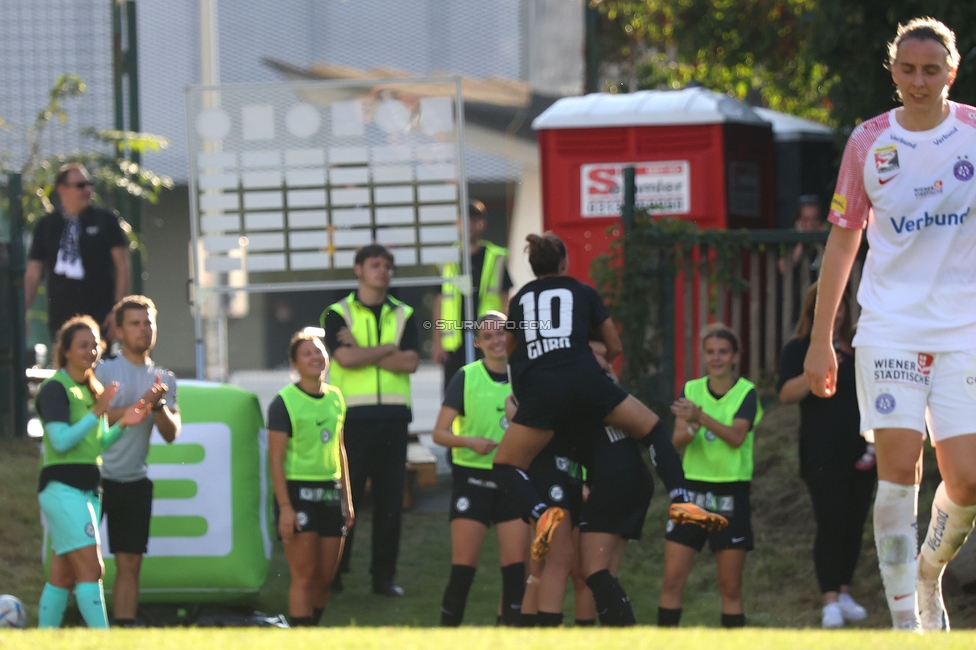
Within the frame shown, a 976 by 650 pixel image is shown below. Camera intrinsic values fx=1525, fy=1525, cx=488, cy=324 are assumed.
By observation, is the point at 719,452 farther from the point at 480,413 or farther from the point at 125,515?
the point at 125,515

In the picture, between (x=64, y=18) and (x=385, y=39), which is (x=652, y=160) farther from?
(x=385, y=39)

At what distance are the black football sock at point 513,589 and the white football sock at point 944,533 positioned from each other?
247cm

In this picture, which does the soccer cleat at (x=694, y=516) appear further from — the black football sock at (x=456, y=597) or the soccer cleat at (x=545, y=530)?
the black football sock at (x=456, y=597)

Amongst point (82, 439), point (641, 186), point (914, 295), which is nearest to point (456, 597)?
point (82, 439)

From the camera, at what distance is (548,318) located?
6500 mm

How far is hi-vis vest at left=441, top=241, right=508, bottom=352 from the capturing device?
33.7ft

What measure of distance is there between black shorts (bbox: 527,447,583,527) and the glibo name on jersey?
469 millimetres

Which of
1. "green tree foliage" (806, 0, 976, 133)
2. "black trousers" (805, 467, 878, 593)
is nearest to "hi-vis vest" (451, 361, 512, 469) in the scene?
"black trousers" (805, 467, 878, 593)

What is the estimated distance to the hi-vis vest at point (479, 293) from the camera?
405 inches

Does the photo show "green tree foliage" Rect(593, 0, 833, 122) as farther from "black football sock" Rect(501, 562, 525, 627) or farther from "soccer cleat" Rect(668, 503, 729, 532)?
"soccer cleat" Rect(668, 503, 729, 532)

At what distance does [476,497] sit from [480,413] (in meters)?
0.43

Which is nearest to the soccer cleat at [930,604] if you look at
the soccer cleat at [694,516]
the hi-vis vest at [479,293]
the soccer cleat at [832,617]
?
the soccer cleat at [694,516]

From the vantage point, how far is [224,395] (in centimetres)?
838

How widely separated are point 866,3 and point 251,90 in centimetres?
447
